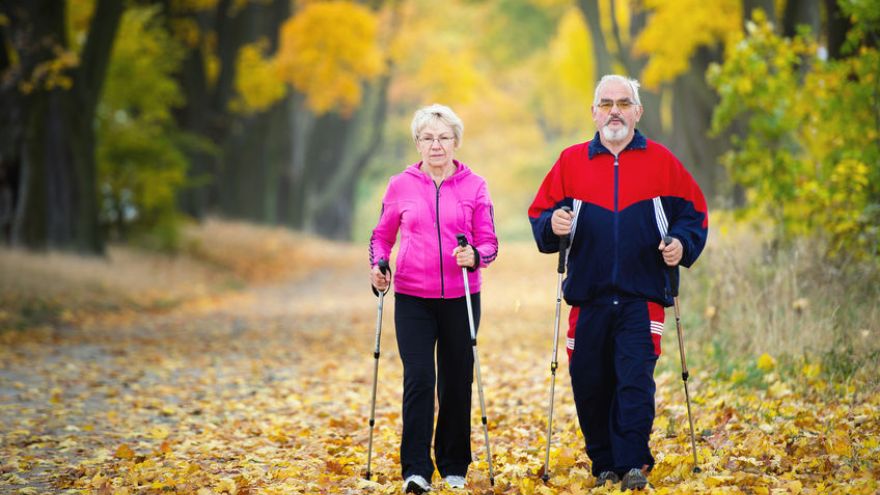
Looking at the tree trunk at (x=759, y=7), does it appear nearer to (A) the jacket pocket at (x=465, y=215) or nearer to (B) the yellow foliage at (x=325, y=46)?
(A) the jacket pocket at (x=465, y=215)

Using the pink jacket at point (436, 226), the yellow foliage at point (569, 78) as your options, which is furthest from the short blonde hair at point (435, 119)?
the yellow foliage at point (569, 78)

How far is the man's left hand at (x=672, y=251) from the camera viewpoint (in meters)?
5.72

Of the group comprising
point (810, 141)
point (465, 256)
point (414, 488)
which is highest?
point (810, 141)

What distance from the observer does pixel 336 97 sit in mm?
34344

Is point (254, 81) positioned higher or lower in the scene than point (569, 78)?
lower

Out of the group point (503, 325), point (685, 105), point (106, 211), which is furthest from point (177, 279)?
point (685, 105)

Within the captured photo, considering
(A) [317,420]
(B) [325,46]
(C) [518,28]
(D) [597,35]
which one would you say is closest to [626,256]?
(A) [317,420]

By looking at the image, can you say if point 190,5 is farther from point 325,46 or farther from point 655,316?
point 655,316

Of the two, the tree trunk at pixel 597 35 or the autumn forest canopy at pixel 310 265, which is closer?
the autumn forest canopy at pixel 310 265

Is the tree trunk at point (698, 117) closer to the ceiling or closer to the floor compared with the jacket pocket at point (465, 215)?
closer to the ceiling

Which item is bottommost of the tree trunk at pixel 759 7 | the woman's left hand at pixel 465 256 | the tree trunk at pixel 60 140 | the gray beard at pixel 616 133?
the woman's left hand at pixel 465 256

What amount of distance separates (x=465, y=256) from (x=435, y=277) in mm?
213

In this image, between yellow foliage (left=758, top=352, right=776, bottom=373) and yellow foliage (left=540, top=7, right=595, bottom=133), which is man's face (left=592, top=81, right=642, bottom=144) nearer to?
yellow foliage (left=758, top=352, right=776, bottom=373)

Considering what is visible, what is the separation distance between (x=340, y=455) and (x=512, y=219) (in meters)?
55.6
